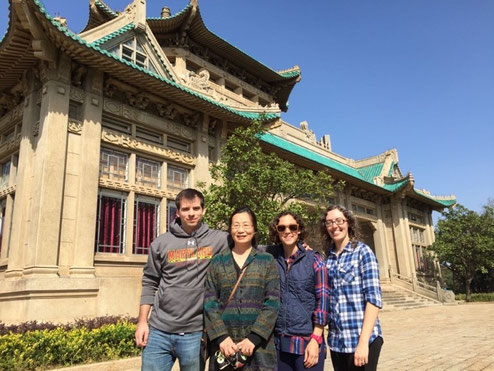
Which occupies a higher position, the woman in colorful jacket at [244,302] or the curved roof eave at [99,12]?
the curved roof eave at [99,12]

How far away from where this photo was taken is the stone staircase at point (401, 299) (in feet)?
60.3

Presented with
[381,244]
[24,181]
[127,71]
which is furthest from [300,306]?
[381,244]

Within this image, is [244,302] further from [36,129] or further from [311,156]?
[311,156]

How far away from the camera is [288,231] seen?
10.0 ft

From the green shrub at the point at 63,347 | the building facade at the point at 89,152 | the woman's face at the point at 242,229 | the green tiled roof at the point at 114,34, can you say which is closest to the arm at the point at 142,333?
the woman's face at the point at 242,229

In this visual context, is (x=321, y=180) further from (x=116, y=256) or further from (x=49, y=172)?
(x=49, y=172)

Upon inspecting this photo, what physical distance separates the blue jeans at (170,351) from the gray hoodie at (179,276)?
0.20 ft

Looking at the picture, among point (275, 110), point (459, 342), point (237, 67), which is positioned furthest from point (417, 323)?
point (237, 67)

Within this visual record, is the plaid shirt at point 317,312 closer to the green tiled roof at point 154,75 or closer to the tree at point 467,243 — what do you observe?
the green tiled roof at point 154,75

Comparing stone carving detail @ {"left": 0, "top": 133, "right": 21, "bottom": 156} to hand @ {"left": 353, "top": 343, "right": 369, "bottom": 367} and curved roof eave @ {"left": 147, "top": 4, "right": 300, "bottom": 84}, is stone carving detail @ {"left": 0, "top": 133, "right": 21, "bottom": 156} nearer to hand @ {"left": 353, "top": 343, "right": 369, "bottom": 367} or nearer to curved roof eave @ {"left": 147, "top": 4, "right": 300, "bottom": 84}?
curved roof eave @ {"left": 147, "top": 4, "right": 300, "bottom": 84}

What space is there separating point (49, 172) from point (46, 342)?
4393 mm

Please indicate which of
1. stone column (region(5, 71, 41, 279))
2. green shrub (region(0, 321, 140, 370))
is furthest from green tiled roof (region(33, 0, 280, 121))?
green shrub (region(0, 321, 140, 370))

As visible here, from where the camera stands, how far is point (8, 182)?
1079 centimetres

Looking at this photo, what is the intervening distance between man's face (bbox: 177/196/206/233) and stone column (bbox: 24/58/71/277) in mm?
6558
